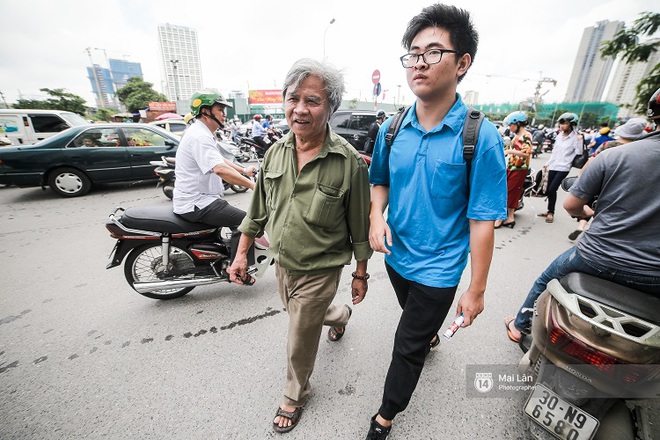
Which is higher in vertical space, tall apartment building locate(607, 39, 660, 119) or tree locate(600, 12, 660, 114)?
tall apartment building locate(607, 39, 660, 119)

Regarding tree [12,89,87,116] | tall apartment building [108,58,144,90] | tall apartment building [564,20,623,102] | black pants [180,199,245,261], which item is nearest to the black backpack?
black pants [180,199,245,261]

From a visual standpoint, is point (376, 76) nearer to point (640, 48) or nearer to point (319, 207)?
point (640, 48)

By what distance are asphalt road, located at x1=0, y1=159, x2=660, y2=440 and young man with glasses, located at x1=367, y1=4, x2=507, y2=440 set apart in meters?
0.15

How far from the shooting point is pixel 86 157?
5898 millimetres

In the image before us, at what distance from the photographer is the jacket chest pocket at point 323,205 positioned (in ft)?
4.71

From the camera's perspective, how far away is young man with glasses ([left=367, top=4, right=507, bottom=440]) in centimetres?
120

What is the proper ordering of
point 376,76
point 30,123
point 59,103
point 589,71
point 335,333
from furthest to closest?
point 589,71
point 59,103
point 376,76
point 30,123
point 335,333

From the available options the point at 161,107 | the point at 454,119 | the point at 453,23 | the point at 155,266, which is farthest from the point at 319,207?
the point at 161,107

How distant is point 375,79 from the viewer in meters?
14.9

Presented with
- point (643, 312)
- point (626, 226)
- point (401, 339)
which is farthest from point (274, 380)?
point (626, 226)

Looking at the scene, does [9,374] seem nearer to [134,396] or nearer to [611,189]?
[134,396]

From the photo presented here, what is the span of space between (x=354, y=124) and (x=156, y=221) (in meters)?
7.10

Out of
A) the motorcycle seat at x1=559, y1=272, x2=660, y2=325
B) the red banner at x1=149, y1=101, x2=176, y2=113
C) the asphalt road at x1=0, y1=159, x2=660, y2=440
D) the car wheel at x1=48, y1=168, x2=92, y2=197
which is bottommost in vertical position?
the asphalt road at x1=0, y1=159, x2=660, y2=440

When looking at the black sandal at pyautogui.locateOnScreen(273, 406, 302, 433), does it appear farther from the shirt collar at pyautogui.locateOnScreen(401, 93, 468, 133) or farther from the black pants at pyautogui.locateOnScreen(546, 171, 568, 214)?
the black pants at pyautogui.locateOnScreen(546, 171, 568, 214)
